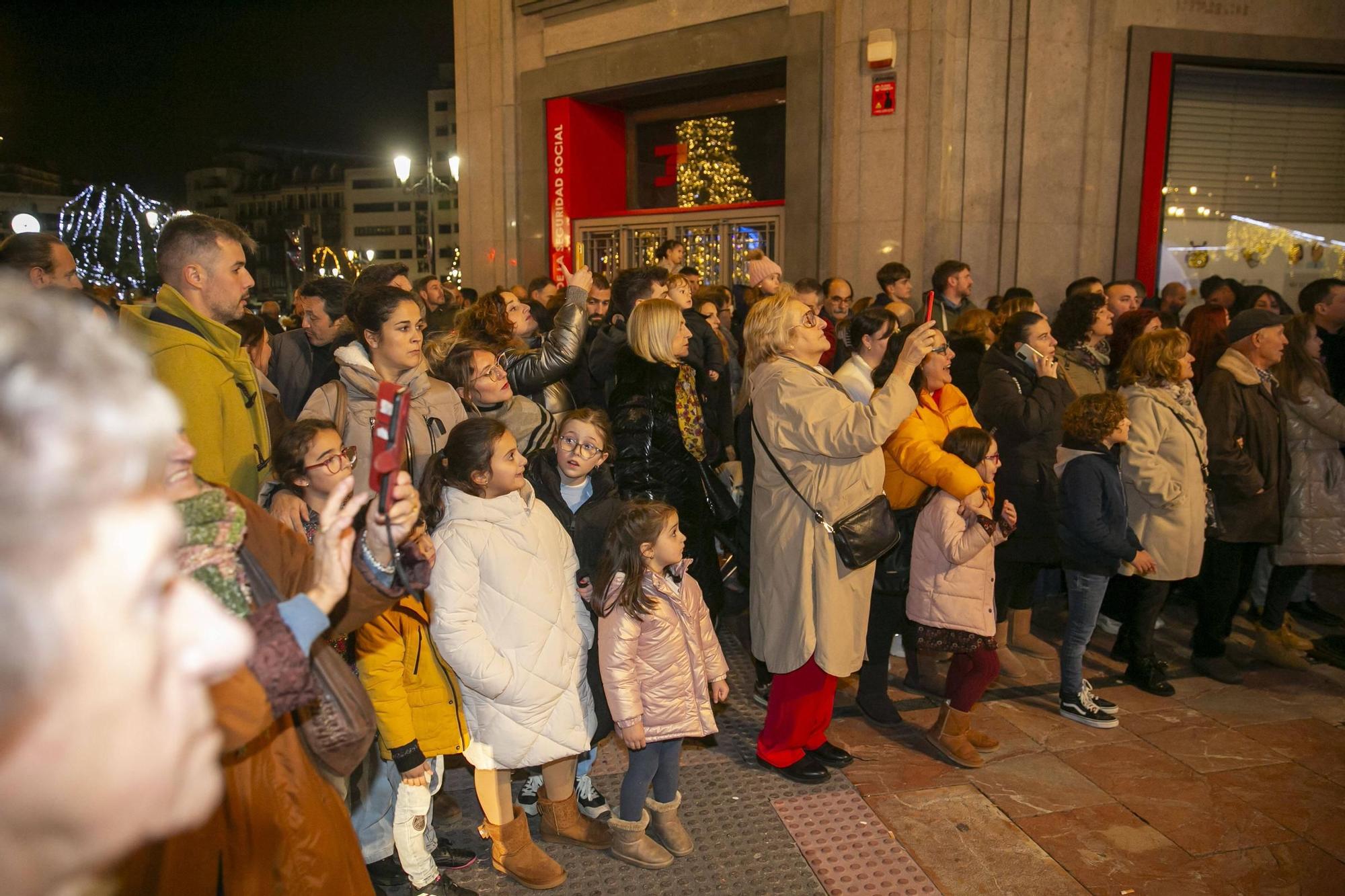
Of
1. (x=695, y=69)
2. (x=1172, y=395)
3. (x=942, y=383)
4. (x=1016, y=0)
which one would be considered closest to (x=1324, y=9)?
(x=1016, y=0)

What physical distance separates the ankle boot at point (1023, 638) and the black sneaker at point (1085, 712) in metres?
0.90

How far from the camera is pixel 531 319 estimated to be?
20.4 feet

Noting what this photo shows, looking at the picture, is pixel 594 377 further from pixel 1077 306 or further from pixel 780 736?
pixel 1077 306

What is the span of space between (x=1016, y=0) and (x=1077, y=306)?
5.66 meters

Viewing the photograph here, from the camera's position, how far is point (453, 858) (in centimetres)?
372

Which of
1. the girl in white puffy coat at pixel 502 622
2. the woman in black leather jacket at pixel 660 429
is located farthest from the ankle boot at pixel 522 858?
the woman in black leather jacket at pixel 660 429

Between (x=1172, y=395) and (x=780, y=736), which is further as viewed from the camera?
(x=1172, y=395)

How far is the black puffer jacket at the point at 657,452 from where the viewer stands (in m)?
4.77

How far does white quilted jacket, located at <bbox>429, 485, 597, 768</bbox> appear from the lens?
10.9 feet

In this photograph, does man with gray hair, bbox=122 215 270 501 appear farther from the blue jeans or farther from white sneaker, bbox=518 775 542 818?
the blue jeans

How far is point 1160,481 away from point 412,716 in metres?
4.00

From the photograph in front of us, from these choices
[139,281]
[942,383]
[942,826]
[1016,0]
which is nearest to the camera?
[942,826]

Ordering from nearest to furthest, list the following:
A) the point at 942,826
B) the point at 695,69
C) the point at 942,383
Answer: the point at 942,826 < the point at 942,383 < the point at 695,69

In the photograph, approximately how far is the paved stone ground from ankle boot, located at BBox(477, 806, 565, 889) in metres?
0.06
